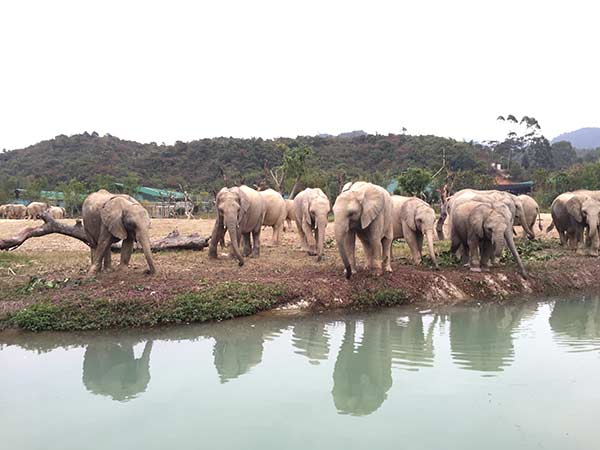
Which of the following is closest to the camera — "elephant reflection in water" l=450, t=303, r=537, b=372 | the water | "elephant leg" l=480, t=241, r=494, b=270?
the water

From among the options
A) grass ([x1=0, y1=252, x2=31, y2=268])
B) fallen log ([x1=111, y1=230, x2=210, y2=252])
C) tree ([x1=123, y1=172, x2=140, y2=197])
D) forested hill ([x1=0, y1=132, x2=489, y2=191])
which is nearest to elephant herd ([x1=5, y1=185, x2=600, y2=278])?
grass ([x1=0, y1=252, x2=31, y2=268])

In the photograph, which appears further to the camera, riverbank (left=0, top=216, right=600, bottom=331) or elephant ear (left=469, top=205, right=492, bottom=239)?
elephant ear (left=469, top=205, right=492, bottom=239)

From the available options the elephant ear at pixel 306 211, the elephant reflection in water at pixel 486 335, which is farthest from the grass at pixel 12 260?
the elephant reflection in water at pixel 486 335

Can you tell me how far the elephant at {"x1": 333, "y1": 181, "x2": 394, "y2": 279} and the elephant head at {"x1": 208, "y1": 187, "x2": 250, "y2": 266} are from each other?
282 cm

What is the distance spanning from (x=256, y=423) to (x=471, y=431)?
7.93ft

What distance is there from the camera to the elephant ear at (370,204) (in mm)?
10867

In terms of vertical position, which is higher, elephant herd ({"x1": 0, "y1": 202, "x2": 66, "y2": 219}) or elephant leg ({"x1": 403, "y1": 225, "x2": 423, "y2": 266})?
elephant herd ({"x1": 0, "y1": 202, "x2": 66, "y2": 219})

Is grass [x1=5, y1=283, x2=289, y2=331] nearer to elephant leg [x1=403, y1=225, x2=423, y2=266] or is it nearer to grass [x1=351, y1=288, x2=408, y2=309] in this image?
grass [x1=351, y1=288, x2=408, y2=309]

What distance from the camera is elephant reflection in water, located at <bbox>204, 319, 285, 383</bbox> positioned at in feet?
25.3

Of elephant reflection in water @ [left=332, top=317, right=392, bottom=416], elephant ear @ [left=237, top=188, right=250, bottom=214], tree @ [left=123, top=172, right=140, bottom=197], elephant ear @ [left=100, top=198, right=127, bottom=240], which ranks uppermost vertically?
tree @ [left=123, top=172, right=140, bottom=197]

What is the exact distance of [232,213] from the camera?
1266 cm

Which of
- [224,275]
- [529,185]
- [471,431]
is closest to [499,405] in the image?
[471,431]

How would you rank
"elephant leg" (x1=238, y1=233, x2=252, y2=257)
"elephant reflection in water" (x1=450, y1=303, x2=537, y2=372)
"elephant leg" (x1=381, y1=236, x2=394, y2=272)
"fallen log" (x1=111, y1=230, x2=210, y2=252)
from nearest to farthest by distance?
"elephant reflection in water" (x1=450, y1=303, x2=537, y2=372) → "elephant leg" (x1=381, y1=236, x2=394, y2=272) → "elephant leg" (x1=238, y1=233, x2=252, y2=257) → "fallen log" (x1=111, y1=230, x2=210, y2=252)

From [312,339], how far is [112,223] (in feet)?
16.1
